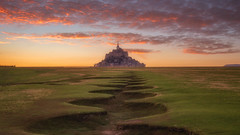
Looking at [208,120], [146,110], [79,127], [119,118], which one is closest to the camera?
[208,120]

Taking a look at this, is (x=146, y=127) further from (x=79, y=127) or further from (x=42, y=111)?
(x=42, y=111)

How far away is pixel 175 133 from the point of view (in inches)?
559

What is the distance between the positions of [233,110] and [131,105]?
36.6 feet

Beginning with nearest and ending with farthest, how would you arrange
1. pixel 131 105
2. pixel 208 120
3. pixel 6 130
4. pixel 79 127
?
1. pixel 6 130
2. pixel 208 120
3. pixel 79 127
4. pixel 131 105

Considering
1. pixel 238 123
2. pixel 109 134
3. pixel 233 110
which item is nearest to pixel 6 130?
pixel 109 134

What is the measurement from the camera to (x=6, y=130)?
46.0 ft

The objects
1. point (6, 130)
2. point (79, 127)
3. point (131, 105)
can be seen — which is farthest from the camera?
point (131, 105)

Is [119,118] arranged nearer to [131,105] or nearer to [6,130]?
[131,105]

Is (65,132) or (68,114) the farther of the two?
(68,114)

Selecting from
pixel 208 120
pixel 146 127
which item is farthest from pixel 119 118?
pixel 208 120

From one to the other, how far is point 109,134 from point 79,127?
123 inches

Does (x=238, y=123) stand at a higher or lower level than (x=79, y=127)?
higher

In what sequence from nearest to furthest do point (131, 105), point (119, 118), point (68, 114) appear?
point (68, 114) → point (119, 118) → point (131, 105)

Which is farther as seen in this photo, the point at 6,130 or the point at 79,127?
the point at 79,127
